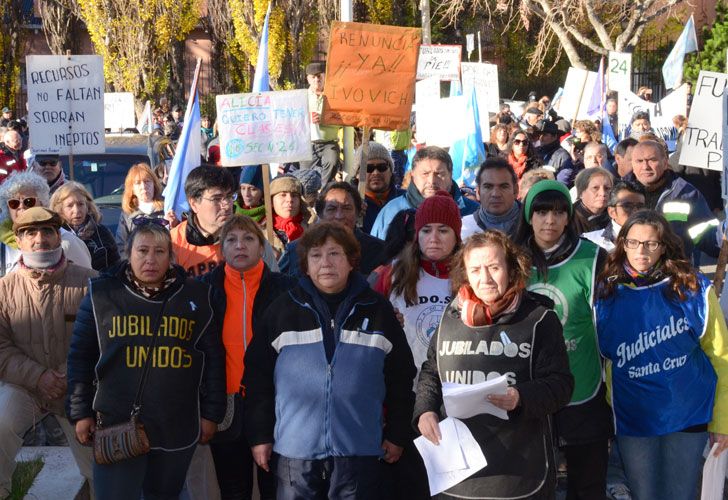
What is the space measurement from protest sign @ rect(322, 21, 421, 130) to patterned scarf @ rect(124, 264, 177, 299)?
249 cm

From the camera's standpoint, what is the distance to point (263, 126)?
692cm

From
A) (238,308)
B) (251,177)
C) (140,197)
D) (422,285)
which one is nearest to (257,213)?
(251,177)

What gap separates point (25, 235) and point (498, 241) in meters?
2.52

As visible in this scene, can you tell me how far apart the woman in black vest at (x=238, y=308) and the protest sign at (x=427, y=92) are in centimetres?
656

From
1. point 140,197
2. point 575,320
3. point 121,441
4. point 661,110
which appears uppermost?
point 661,110

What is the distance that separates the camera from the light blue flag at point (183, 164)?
288 inches

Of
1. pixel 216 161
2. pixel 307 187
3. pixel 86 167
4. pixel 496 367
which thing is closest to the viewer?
pixel 496 367

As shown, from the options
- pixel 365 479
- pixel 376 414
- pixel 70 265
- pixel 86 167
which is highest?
pixel 86 167

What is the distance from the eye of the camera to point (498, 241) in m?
4.09

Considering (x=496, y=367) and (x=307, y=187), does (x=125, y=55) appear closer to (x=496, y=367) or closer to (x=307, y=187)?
(x=307, y=187)

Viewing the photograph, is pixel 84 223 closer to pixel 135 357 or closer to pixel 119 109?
pixel 135 357

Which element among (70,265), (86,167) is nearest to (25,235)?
(70,265)

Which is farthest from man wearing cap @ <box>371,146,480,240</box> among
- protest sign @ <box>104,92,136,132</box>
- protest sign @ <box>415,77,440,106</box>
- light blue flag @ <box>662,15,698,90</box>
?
protest sign @ <box>104,92,136,132</box>

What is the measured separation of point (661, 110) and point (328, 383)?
10197mm
